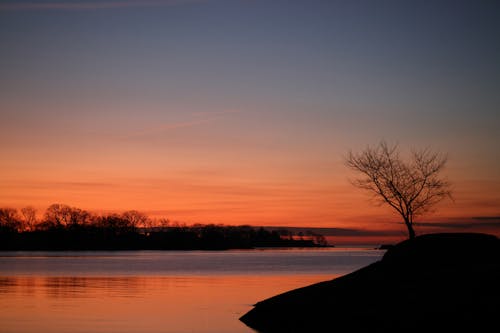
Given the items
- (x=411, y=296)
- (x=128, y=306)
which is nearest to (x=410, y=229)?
(x=411, y=296)

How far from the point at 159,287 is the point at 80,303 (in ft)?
46.1

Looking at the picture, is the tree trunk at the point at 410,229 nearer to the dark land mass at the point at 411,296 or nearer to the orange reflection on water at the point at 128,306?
the dark land mass at the point at 411,296

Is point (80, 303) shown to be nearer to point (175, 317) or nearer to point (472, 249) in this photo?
point (175, 317)

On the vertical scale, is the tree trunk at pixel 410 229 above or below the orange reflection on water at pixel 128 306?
above

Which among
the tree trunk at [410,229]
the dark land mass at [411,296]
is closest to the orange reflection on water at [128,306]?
the dark land mass at [411,296]

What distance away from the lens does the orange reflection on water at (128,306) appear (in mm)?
27250

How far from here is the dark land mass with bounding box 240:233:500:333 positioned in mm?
19844

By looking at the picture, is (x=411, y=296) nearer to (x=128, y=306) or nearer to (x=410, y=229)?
(x=410, y=229)

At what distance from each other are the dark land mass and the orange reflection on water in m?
2.45

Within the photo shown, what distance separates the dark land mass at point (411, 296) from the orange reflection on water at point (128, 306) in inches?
96.4

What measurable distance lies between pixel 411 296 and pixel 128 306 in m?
17.9

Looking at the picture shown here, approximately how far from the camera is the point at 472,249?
26.2 metres

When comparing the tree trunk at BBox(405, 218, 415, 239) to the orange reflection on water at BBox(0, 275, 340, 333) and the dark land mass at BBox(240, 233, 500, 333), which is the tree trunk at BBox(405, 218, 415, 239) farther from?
the orange reflection on water at BBox(0, 275, 340, 333)

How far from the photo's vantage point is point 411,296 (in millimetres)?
22062
